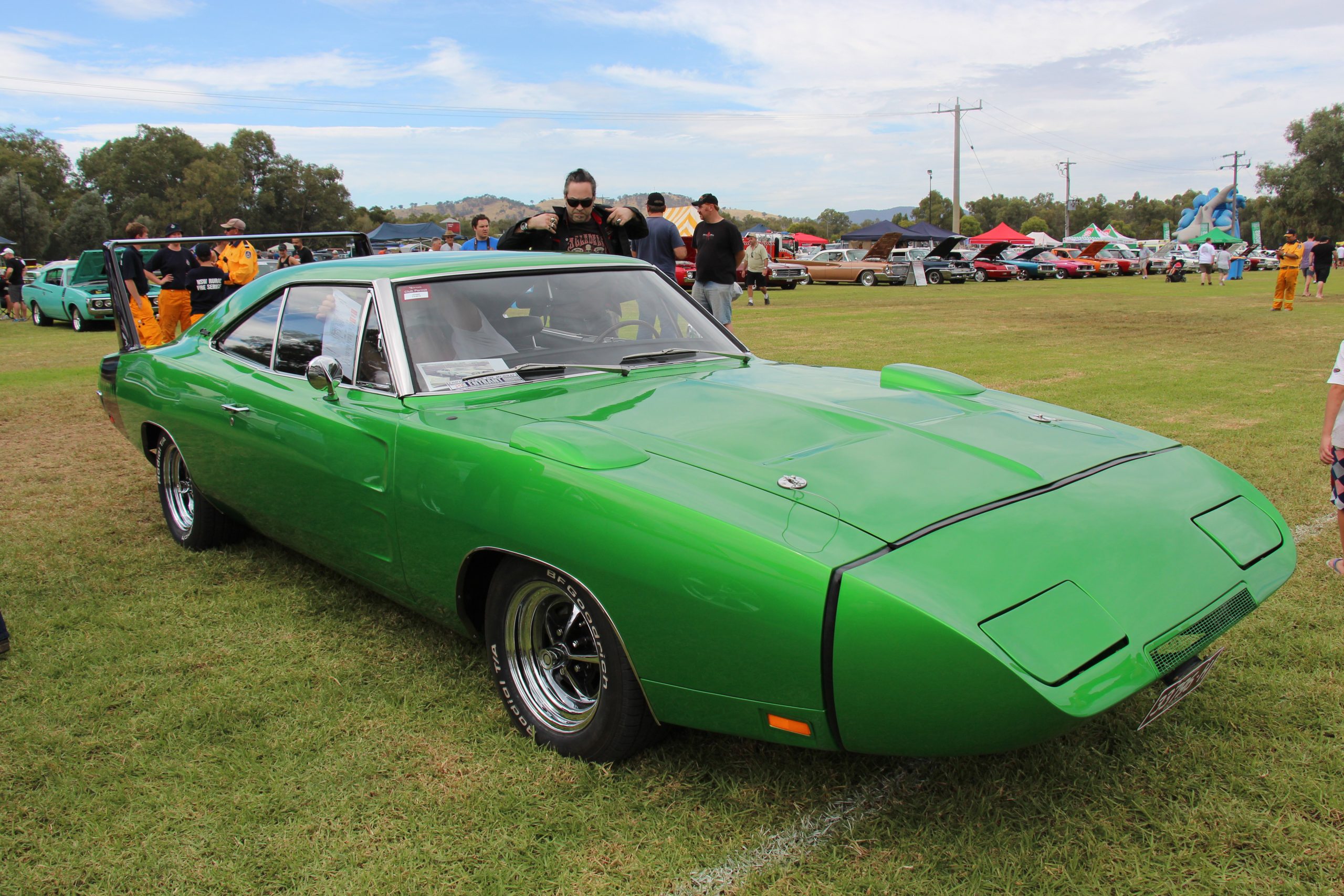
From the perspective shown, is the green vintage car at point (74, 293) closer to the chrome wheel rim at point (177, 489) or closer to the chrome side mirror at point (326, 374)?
the chrome wheel rim at point (177, 489)

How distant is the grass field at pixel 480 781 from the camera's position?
2002 mm

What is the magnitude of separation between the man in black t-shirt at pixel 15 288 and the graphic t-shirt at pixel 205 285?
13196 millimetres

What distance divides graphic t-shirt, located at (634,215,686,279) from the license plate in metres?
6.16

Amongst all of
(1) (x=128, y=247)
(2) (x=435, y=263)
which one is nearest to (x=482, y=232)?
(1) (x=128, y=247)

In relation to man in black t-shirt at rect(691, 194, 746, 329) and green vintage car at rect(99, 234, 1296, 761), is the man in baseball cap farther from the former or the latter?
green vintage car at rect(99, 234, 1296, 761)

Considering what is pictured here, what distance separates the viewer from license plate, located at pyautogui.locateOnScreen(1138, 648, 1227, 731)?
1976 millimetres

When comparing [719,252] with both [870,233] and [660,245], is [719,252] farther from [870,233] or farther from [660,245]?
[870,233]

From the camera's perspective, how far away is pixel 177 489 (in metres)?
4.36

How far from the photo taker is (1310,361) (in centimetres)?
979

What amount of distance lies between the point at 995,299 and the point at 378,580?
21.7 metres

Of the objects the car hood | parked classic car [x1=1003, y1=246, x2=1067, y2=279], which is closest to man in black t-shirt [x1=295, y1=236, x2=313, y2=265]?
the car hood

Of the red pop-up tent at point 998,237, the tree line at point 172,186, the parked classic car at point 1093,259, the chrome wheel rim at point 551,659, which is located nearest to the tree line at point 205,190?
the tree line at point 172,186

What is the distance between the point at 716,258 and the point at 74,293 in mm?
13506

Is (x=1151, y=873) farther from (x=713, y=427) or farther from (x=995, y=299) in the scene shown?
(x=995, y=299)
